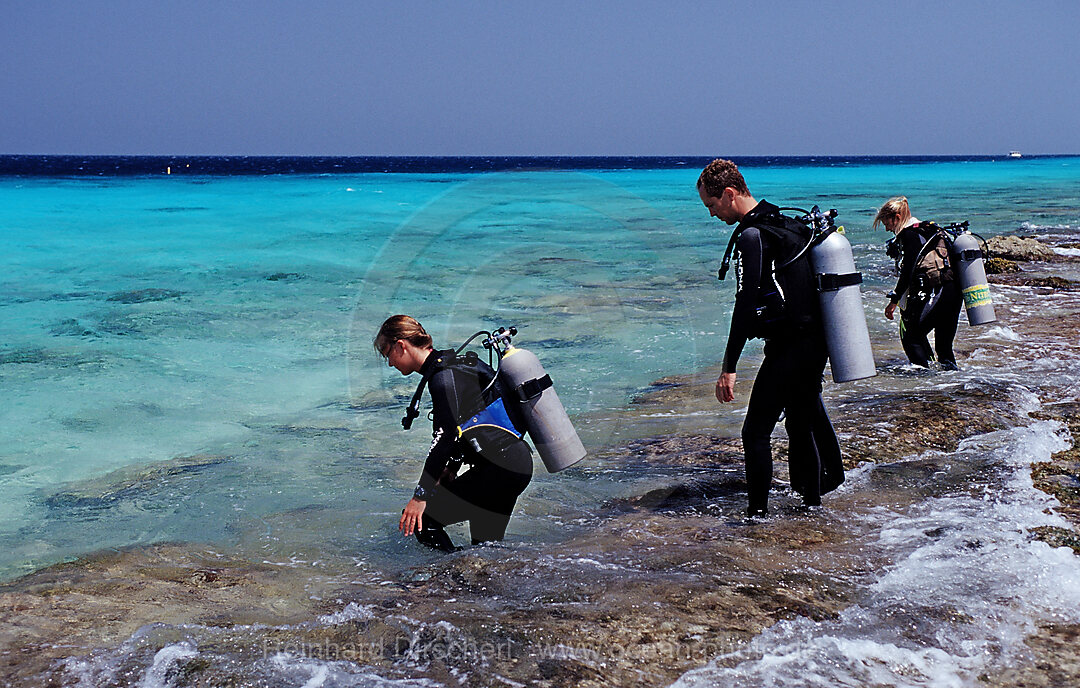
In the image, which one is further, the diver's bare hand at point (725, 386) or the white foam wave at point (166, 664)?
the diver's bare hand at point (725, 386)

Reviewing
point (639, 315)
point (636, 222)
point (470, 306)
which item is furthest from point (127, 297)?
point (636, 222)

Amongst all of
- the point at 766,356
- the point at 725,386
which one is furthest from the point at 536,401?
the point at 766,356

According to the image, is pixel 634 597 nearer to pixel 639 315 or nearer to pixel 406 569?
pixel 406 569

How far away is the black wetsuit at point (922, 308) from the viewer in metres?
8.32

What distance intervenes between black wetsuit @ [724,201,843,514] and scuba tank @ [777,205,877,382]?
0.09 metres

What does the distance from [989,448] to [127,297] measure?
Answer: 1744 cm

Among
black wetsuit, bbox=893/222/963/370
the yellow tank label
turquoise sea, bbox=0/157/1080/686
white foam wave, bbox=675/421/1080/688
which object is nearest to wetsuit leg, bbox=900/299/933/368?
black wetsuit, bbox=893/222/963/370

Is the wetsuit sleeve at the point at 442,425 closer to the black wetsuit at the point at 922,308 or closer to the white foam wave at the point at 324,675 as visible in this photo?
the white foam wave at the point at 324,675

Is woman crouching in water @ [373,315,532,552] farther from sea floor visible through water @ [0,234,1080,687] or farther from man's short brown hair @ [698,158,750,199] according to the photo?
man's short brown hair @ [698,158,750,199]

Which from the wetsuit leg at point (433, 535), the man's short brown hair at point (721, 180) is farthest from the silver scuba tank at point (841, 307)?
the wetsuit leg at point (433, 535)

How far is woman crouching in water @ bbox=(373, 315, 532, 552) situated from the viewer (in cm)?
423

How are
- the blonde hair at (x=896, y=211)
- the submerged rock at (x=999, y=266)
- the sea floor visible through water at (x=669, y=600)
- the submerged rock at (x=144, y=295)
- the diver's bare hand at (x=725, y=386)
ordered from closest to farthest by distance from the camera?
1. the sea floor visible through water at (x=669, y=600)
2. the diver's bare hand at (x=725, y=386)
3. the blonde hair at (x=896, y=211)
4. the submerged rock at (x=999, y=266)
5. the submerged rock at (x=144, y=295)

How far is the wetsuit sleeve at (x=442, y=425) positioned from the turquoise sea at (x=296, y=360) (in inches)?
39.3

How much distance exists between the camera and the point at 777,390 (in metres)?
4.80
